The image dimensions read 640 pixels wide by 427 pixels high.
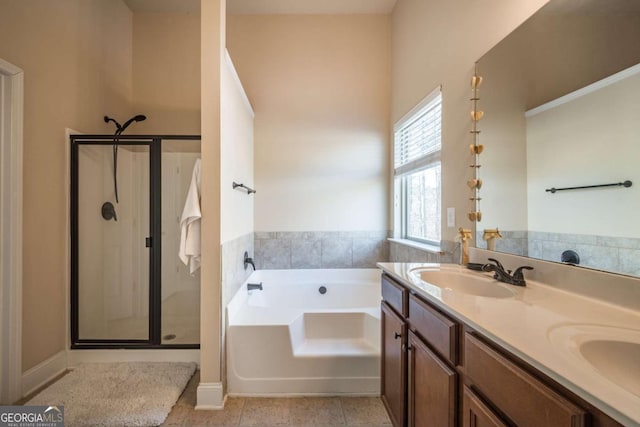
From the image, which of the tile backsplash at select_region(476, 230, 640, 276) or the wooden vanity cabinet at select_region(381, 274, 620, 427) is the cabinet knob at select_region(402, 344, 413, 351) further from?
the tile backsplash at select_region(476, 230, 640, 276)

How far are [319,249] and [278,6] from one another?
2.57 meters

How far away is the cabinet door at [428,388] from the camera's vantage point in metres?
0.89

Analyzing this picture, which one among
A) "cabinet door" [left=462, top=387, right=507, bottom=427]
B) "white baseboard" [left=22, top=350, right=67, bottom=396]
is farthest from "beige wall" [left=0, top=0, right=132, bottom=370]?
"cabinet door" [left=462, top=387, right=507, bottom=427]

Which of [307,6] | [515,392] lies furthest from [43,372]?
[307,6]

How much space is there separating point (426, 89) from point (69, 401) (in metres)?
3.20

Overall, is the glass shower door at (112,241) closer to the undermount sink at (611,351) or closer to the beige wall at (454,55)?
the beige wall at (454,55)

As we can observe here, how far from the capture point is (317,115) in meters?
2.96

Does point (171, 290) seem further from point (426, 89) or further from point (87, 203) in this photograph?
point (426, 89)

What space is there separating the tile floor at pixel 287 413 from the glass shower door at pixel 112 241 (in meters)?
0.80

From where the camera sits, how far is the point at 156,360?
7.03 ft

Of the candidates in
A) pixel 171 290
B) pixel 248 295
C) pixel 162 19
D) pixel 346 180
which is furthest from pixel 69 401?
pixel 162 19

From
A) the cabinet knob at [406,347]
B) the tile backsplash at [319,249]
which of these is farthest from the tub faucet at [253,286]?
the cabinet knob at [406,347]

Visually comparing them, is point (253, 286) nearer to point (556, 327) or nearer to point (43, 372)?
point (43, 372)

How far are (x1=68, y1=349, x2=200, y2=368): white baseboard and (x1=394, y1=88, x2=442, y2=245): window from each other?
215cm
